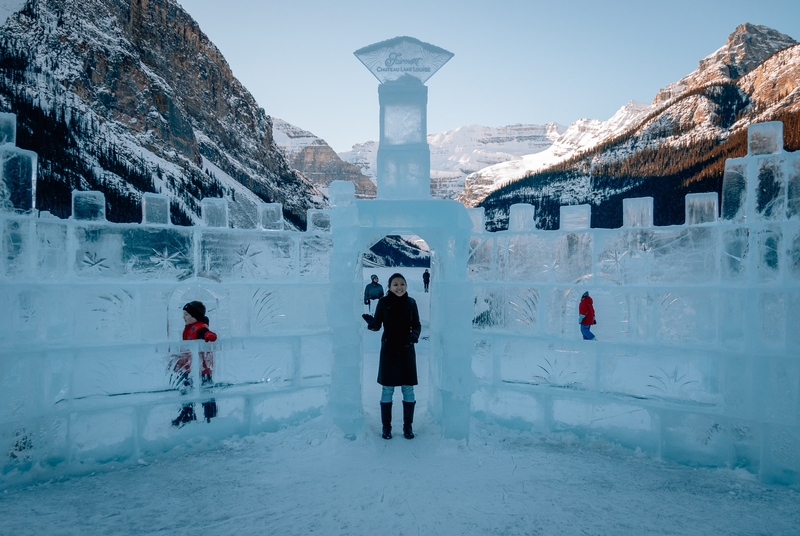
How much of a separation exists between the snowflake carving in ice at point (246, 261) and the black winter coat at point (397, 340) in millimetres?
1143

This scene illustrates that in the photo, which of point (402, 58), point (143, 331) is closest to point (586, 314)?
point (402, 58)

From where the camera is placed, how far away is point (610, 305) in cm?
397

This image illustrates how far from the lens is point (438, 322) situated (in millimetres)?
4285

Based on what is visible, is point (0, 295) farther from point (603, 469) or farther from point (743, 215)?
point (743, 215)

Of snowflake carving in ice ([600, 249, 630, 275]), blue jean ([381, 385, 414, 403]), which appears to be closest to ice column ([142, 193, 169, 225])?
blue jean ([381, 385, 414, 403])

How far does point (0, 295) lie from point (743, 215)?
502 cm

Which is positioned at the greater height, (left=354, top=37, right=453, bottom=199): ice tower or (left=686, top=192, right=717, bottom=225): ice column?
(left=354, top=37, right=453, bottom=199): ice tower

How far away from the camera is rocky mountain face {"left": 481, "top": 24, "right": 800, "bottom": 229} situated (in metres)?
46.9

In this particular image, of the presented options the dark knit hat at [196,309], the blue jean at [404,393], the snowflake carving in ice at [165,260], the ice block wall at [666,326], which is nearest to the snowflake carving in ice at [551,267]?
the ice block wall at [666,326]

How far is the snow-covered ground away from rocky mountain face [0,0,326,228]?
25761 mm

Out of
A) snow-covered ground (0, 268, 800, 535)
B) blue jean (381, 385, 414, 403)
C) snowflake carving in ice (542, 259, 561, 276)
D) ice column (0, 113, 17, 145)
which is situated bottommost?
snow-covered ground (0, 268, 800, 535)

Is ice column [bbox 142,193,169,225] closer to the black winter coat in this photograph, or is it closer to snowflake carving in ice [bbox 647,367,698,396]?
the black winter coat

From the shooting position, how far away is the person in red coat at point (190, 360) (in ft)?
12.0

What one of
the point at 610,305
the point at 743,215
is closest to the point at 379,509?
the point at 610,305
